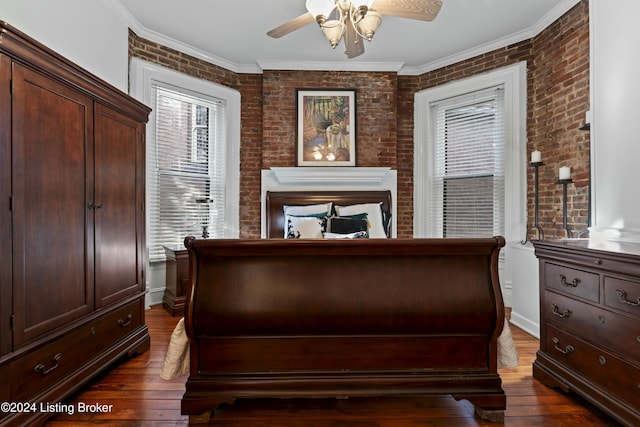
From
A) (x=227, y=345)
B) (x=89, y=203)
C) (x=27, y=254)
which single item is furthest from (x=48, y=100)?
(x=227, y=345)

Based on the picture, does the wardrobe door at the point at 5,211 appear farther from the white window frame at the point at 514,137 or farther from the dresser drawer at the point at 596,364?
the white window frame at the point at 514,137

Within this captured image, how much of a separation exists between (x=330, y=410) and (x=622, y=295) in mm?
1590

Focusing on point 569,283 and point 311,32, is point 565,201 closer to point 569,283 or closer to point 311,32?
point 569,283

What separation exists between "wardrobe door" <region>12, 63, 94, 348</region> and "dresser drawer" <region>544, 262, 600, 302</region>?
2.86 metres

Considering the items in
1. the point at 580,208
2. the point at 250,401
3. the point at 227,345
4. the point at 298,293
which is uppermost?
the point at 580,208

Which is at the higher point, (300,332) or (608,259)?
(608,259)

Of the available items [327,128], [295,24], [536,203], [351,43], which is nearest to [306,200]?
[327,128]

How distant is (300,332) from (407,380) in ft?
2.05

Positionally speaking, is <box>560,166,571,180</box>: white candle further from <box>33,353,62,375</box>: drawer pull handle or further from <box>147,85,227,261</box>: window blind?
<box>33,353,62,375</box>: drawer pull handle

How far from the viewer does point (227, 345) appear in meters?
1.88

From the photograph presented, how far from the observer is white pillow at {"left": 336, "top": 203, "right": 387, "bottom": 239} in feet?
13.3

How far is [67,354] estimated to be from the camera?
2.00 metres

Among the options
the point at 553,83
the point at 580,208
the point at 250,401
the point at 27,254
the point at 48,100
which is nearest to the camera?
the point at 27,254

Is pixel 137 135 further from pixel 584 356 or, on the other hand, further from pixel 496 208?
pixel 496 208
